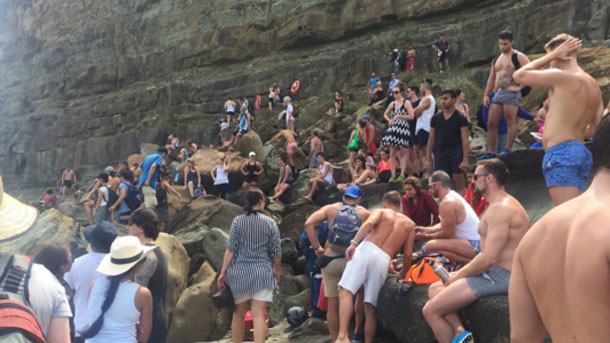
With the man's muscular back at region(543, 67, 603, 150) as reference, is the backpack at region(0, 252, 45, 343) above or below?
below

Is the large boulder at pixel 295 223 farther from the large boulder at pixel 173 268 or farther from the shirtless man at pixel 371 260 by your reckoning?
the shirtless man at pixel 371 260

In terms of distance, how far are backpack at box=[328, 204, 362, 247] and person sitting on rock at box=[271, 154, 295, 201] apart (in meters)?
7.48

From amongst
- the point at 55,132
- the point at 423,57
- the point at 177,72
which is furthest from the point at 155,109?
the point at 423,57

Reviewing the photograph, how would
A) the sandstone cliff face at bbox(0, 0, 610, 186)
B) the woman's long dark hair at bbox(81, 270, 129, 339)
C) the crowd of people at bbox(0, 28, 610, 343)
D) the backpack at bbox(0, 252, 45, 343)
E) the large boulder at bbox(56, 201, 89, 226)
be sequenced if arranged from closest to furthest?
the crowd of people at bbox(0, 28, 610, 343) < the backpack at bbox(0, 252, 45, 343) < the woman's long dark hair at bbox(81, 270, 129, 339) < the large boulder at bbox(56, 201, 89, 226) < the sandstone cliff face at bbox(0, 0, 610, 186)

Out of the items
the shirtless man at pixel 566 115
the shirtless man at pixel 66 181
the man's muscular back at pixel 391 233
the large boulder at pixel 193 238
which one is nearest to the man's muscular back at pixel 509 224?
the shirtless man at pixel 566 115

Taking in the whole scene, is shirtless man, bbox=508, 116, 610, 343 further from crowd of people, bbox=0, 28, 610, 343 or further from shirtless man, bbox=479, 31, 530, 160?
shirtless man, bbox=479, 31, 530, 160

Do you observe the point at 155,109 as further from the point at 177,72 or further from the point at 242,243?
the point at 242,243

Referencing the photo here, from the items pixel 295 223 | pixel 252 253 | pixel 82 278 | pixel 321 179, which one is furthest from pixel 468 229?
pixel 321 179

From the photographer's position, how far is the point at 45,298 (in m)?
2.62

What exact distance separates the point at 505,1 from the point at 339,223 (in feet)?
73.3

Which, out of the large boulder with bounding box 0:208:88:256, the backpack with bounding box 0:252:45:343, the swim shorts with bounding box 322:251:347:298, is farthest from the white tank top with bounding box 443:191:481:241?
the large boulder with bounding box 0:208:88:256

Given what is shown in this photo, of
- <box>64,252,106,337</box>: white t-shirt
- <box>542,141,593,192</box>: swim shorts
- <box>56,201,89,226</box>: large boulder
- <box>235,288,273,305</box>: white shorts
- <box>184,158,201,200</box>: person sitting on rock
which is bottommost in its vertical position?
Answer: <box>56,201,89,226</box>: large boulder

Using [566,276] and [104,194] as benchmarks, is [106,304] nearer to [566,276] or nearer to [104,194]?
[566,276]

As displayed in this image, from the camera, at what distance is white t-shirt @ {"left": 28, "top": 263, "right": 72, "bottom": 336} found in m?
2.59
